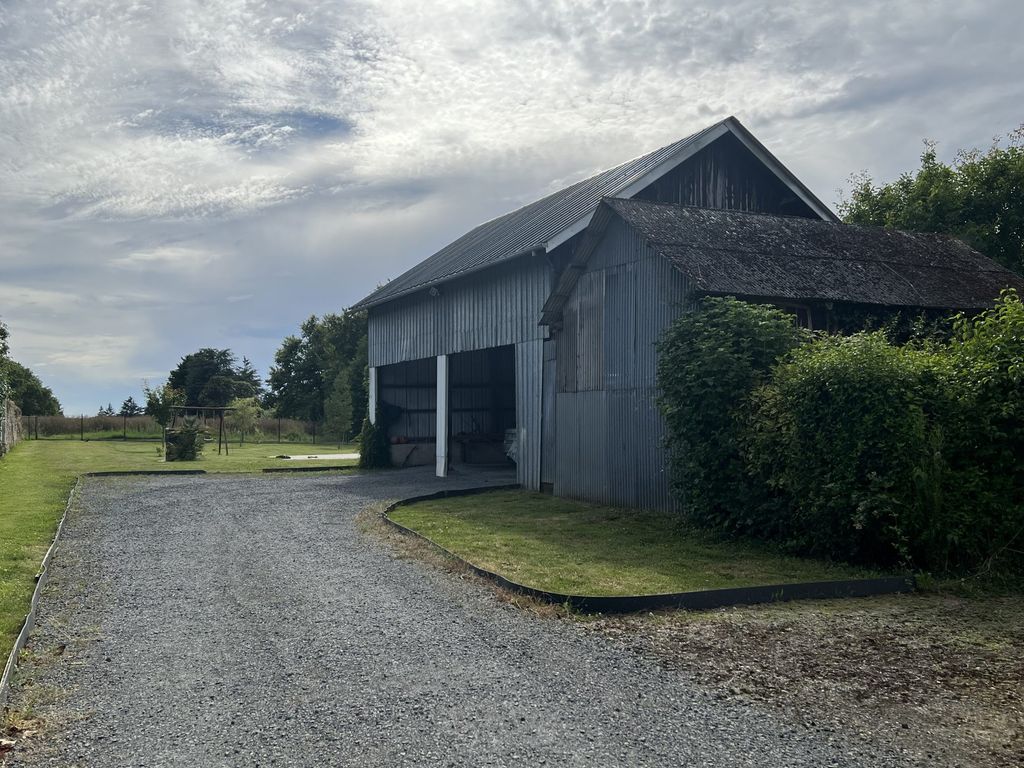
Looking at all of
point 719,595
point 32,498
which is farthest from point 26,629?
point 32,498

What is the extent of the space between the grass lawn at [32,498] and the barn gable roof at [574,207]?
757cm

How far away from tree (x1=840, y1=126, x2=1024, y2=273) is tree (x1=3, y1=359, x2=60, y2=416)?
188 feet

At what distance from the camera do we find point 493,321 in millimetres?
18859

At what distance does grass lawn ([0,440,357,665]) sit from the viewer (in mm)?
7570

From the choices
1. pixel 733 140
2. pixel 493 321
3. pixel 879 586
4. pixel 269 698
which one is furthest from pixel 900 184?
pixel 269 698

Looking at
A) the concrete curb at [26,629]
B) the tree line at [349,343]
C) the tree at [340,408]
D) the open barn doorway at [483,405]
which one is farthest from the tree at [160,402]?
the concrete curb at [26,629]

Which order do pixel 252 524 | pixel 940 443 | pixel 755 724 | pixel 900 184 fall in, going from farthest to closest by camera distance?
1. pixel 900 184
2. pixel 252 524
3. pixel 940 443
4. pixel 755 724

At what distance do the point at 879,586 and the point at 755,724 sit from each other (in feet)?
12.2

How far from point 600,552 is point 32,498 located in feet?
35.3

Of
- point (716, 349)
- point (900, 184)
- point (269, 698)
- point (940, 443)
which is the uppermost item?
point (900, 184)

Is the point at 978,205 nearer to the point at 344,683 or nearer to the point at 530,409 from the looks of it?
the point at 530,409

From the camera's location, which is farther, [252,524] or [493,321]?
[493,321]

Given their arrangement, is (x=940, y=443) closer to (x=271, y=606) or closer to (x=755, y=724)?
(x=755, y=724)

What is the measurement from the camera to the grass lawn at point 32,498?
24.8 feet
